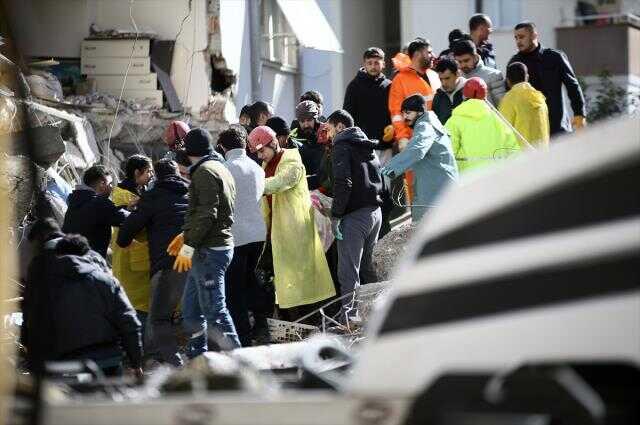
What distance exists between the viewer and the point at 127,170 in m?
11.6

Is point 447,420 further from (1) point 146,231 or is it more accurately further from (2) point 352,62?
(2) point 352,62

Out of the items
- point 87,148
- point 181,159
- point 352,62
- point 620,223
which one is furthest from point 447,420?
point 352,62

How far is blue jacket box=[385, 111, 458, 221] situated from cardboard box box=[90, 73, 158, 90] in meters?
7.83

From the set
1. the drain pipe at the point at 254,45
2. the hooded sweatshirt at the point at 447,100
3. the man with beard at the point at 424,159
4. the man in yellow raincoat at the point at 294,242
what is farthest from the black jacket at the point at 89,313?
the drain pipe at the point at 254,45

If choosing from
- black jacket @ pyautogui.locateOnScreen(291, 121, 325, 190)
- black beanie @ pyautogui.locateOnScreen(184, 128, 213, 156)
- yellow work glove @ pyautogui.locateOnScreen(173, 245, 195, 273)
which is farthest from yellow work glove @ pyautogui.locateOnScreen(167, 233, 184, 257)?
black jacket @ pyautogui.locateOnScreen(291, 121, 325, 190)

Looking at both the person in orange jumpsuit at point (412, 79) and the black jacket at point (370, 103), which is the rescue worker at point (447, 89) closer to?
the person in orange jumpsuit at point (412, 79)

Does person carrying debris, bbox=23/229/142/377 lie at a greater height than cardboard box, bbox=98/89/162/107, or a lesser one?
lesser

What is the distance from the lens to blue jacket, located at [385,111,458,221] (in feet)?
36.3

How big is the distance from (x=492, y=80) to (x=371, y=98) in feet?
4.03

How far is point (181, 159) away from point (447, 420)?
339 inches

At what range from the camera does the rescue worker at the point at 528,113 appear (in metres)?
12.4

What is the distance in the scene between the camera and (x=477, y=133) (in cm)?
1150

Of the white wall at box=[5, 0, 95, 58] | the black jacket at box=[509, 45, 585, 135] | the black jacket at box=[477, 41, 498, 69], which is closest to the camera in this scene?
the black jacket at box=[509, 45, 585, 135]

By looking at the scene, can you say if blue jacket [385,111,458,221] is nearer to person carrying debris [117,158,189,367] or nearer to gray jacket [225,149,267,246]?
gray jacket [225,149,267,246]
